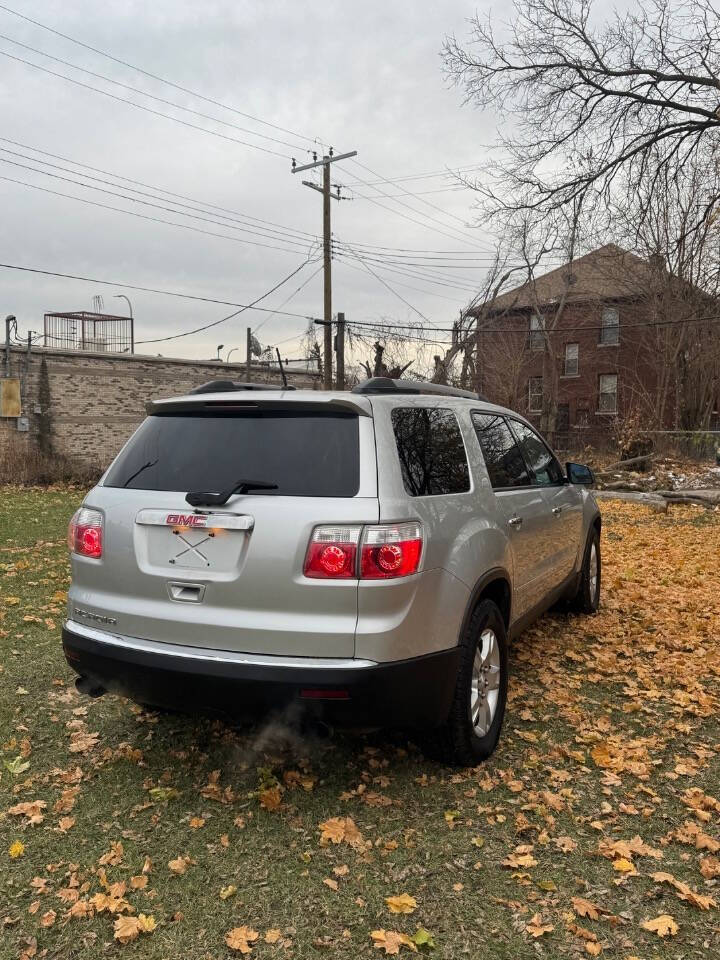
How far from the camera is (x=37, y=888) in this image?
2816mm

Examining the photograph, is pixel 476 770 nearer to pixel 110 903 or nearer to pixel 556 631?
pixel 110 903

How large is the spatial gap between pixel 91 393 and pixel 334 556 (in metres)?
28.6

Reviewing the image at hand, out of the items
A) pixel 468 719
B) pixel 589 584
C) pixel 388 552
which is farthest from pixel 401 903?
pixel 589 584

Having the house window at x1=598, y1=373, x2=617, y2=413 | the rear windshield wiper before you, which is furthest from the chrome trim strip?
the house window at x1=598, y1=373, x2=617, y2=413

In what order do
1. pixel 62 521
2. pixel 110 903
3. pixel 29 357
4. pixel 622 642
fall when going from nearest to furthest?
1. pixel 110 903
2. pixel 622 642
3. pixel 62 521
4. pixel 29 357

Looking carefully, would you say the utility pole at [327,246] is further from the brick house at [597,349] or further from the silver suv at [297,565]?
the silver suv at [297,565]

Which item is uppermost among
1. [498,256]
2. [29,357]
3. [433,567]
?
[498,256]

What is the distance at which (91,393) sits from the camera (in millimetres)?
29453

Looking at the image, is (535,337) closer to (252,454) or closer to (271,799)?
(252,454)

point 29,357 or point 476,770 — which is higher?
point 29,357

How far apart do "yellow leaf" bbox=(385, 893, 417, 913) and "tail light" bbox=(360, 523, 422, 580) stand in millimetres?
1155

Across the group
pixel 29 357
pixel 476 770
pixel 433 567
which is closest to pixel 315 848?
pixel 476 770

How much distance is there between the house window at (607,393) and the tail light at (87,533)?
39.4 metres

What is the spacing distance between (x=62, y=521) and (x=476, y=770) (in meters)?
11.2
